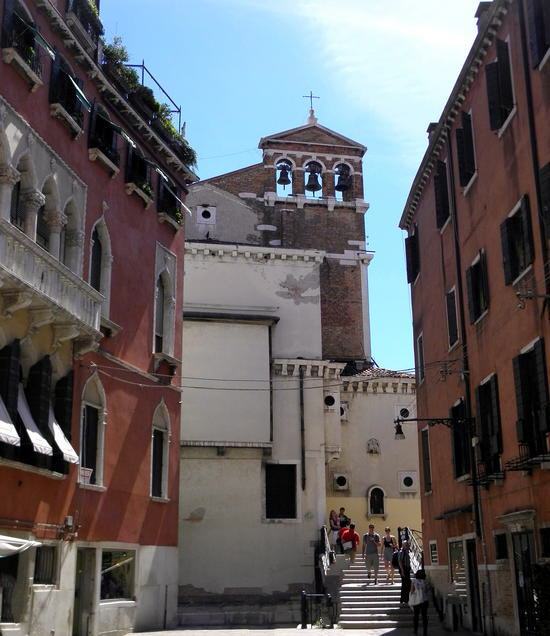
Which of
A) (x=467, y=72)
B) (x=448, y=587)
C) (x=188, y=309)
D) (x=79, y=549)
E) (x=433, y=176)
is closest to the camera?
(x=79, y=549)

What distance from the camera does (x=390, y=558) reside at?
2412 cm

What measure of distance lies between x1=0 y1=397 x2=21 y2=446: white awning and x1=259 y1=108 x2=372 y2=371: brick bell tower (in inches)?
1010

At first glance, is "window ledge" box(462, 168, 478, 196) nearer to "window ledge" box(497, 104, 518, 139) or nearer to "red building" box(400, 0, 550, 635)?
"red building" box(400, 0, 550, 635)

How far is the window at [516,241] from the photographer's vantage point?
15086 mm

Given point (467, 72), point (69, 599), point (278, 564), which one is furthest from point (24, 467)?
point (278, 564)

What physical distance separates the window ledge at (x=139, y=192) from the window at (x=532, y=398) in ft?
31.3

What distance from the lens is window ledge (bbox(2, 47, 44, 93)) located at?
1498 cm

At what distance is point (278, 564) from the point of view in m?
27.0

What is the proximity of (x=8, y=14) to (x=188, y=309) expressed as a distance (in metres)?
15.1

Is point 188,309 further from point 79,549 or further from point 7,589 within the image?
point 7,589

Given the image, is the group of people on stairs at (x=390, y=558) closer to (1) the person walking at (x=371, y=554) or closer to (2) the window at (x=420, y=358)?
(1) the person walking at (x=371, y=554)

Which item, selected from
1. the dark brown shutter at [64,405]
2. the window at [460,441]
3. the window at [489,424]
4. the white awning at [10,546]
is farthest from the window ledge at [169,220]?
the white awning at [10,546]

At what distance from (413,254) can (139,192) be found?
27.6 ft

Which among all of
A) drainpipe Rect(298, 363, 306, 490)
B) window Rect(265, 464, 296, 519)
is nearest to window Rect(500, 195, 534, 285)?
drainpipe Rect(298, 363, 306, 490)
